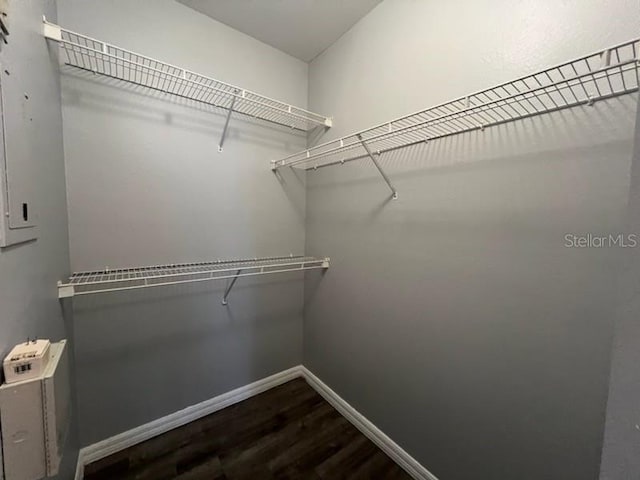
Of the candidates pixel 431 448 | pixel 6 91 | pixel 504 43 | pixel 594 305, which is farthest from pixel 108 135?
pixel 431 448

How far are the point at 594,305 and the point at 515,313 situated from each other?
216 millimetres

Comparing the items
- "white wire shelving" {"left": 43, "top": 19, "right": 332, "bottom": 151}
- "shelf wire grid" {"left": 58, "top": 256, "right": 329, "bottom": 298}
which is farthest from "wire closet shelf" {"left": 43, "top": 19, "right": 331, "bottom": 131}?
"shelf wire grid" {"left": 58, "top": 256, "right": 329, "bottom": 298}

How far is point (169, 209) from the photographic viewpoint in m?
1.43

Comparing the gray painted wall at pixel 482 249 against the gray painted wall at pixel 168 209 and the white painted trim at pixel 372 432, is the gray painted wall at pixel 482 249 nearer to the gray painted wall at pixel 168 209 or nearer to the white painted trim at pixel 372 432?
the white painted trim at pixel 372 432

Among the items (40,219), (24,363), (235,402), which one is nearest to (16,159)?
(40,219)

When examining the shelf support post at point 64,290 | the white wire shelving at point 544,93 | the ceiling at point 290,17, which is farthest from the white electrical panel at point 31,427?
the ceiling at point 290,17

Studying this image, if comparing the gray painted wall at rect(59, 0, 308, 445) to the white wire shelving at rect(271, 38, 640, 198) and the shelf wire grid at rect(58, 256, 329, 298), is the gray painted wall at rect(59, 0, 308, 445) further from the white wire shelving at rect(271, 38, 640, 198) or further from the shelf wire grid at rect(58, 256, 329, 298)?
the white wire shelving at rect(271, 38, 640, 198)

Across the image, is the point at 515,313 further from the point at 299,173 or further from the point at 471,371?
the point at 299,173

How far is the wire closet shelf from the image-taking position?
3.45 ft

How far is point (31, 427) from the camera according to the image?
1.83 feet

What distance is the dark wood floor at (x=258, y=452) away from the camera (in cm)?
130

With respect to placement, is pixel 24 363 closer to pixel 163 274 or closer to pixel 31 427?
pixel 31 427

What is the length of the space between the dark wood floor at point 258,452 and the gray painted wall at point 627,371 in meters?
1.30

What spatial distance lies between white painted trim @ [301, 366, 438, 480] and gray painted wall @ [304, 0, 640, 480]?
0.05 meters
